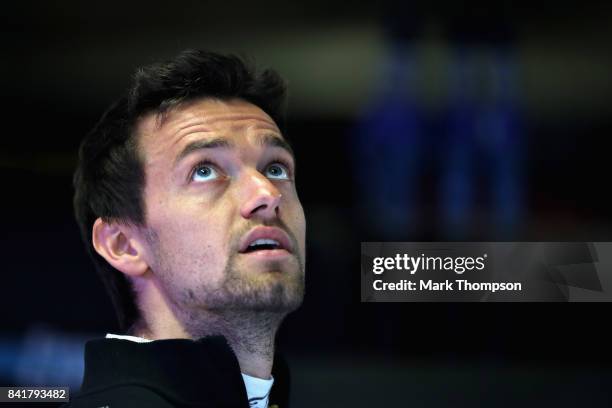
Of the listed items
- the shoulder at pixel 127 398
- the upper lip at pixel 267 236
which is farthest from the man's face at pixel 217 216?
the shoulder at pixel 127 398

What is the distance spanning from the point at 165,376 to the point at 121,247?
0.36 meters

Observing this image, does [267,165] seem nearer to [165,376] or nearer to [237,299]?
[237,299]

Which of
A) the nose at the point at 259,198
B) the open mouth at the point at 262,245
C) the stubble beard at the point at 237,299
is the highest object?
the nose at the point at 259,198

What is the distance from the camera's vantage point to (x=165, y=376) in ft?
5.61

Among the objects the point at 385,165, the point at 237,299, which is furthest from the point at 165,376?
the point at 385,165

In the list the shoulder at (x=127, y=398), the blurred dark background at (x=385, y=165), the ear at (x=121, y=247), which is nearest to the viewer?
the shoulder at (x=127, y=398)

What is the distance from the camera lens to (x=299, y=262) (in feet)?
6.08

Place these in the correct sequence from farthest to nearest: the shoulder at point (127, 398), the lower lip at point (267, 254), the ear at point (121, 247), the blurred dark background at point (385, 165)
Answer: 1. the blurred dark background at point (385, 165)
2. the ear at point (121, 247)
3. the lower lip at point (267, 254)
4. the shoulder at point (127, 398)

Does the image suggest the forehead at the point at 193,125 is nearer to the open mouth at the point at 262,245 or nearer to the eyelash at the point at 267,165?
the eyelash at the point at 267,165

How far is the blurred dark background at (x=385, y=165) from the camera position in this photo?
2209 mm

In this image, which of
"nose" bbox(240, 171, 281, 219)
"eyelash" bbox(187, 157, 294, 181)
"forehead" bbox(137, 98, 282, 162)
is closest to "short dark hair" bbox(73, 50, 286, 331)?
"forehead" bbox(137, 98, 282, 162)

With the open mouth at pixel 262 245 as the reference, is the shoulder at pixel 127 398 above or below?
below

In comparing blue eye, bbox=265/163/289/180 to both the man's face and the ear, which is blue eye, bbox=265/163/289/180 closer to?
the man's face

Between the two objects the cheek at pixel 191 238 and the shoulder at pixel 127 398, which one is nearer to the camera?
the shoulder at pixel 127 398
